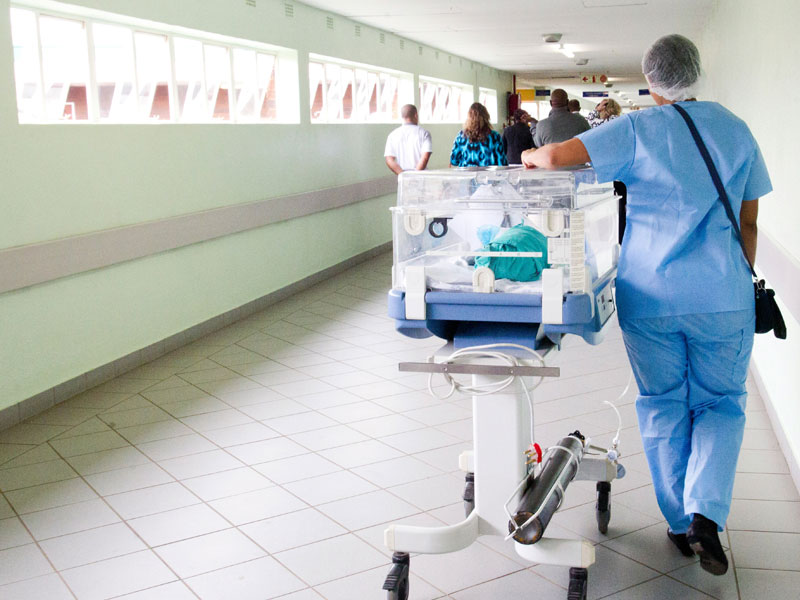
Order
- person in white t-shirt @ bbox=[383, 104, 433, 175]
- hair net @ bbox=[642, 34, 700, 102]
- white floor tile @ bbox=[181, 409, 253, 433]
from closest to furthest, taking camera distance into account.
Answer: hair net @ bbox=[642, 34, 700, 102] → white floor tile @ bbox=[181, 409, 253, 433] → person in white t-shirt @ bbox=[383, 104, 433, 175]

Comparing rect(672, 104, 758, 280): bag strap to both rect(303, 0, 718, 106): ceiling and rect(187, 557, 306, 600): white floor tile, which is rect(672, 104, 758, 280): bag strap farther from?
rect(303, 0, 718, 106): ceiling

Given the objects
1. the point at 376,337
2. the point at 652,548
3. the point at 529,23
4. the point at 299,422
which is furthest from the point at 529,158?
the point at 529,23

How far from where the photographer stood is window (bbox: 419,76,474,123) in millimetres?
13477

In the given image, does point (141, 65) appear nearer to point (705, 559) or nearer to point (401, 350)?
point (401, 350)

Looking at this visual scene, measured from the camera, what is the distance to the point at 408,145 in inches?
361

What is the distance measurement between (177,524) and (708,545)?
6.02 feet

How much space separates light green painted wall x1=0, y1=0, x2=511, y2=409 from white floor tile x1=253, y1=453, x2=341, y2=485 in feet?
4.97

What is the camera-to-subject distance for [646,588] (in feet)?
8.71

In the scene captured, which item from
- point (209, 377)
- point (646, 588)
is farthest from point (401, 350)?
point (646, 588)

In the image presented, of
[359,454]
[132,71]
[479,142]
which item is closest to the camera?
[359,454]

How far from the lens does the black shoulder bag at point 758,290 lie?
8.54 feet

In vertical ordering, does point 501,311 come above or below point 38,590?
above

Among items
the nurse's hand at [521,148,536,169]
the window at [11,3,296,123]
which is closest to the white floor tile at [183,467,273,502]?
the nurse's hand at [521,148,536,169]

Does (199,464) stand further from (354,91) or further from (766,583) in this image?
(354,91)
